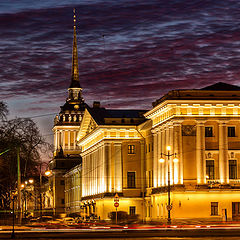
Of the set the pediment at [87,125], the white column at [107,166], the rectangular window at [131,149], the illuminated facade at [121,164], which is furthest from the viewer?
the pediment at [87,125]

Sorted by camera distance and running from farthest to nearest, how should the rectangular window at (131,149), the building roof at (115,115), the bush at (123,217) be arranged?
the building roof at (115,115) < the rectangular window at (131,149) < the bush at (123,217)

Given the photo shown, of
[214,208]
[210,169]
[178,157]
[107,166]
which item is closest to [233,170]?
[210,169]

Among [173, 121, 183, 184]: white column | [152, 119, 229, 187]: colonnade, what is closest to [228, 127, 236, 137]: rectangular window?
[152, 119, 229, 187]: colonnade

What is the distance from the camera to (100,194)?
390ft

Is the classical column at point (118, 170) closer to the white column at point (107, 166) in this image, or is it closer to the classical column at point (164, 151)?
the white column at point (107, 166)

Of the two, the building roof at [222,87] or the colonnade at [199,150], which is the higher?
the building roof at [222,87]

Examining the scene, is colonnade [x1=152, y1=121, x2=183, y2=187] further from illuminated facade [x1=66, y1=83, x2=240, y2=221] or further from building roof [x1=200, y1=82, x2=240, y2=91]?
building roof [x1=200, y1=82, x2=240, y2=91]

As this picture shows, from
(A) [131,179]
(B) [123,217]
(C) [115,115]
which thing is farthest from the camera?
(C) [115,115]

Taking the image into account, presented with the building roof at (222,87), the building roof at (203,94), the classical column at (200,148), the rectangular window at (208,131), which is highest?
the building roof at (222,87)

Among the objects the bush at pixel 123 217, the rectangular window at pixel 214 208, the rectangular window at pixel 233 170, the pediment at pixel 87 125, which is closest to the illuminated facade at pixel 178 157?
the rectangular window at pixel 214 208

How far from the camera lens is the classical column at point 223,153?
9125cm

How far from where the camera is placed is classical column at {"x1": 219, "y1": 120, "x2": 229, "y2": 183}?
91250 millimetres

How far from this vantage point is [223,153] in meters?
92.1

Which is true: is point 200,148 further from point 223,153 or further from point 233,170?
point 233,170
